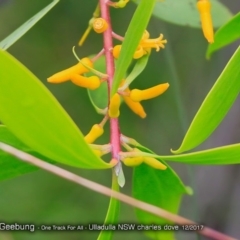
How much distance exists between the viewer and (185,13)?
0.49 meters

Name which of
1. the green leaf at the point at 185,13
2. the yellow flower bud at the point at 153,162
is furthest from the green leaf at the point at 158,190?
the green leaf at the point at 185,13

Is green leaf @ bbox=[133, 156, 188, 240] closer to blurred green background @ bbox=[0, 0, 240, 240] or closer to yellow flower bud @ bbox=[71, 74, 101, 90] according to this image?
yellow flower bud @ bbox=[71, 74, 101, 90]

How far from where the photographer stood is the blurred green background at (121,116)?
730 millimetres

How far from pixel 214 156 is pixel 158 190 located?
0.15m

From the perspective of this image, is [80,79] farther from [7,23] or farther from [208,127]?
[7,23]

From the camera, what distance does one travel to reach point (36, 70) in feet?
2.52

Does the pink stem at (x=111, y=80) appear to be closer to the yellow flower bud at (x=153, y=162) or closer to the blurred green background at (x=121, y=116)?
the yellow flower bud at (x=153, y=162)

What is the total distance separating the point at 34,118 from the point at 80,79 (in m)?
0.10

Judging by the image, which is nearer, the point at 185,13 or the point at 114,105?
the point at 114,105

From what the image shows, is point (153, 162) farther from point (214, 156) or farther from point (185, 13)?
point (185, 13)

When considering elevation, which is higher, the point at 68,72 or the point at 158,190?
the point at 68,72

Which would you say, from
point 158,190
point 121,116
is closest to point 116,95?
point 158,190

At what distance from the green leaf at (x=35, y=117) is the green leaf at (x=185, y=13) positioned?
0.25m

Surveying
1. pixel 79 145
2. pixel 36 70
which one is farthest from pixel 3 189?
pixel 79 145
